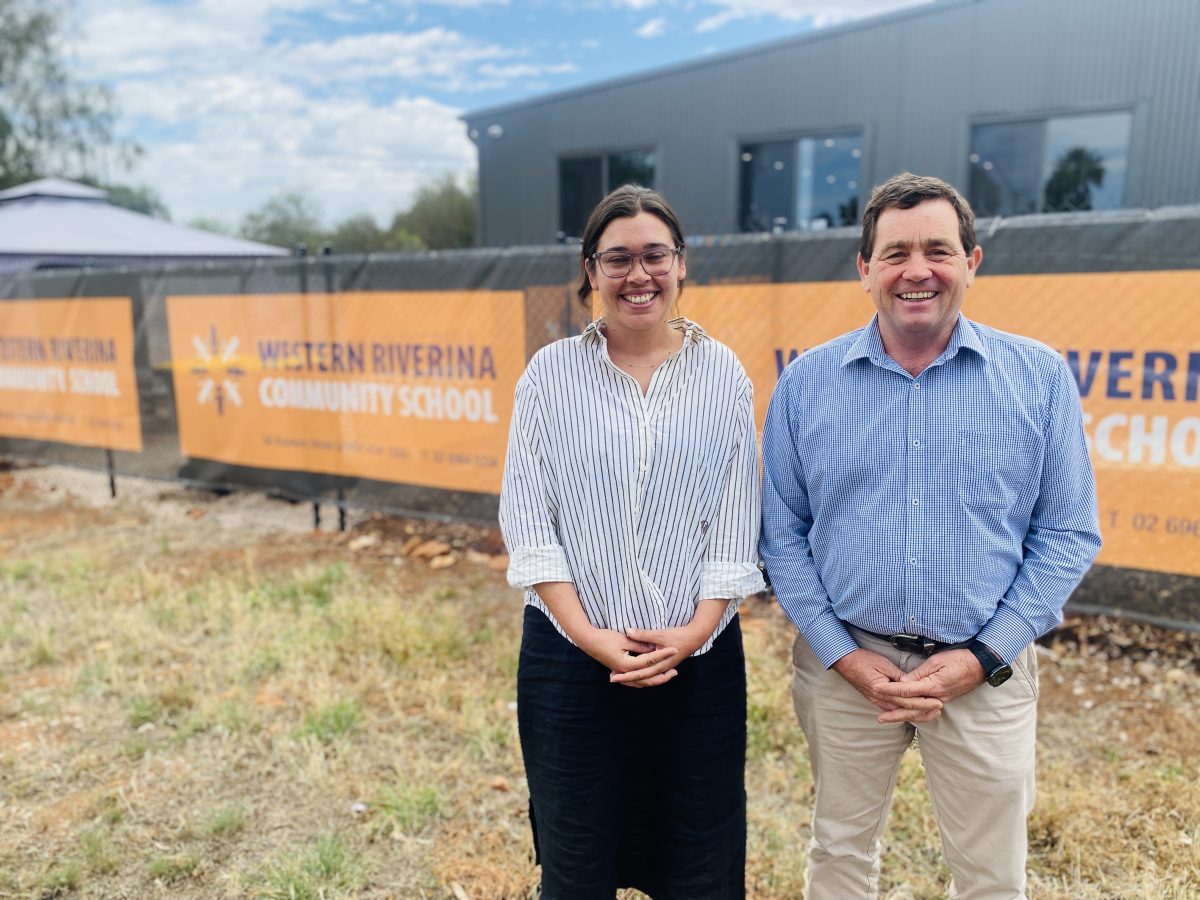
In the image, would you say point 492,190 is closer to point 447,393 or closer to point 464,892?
point 447,393

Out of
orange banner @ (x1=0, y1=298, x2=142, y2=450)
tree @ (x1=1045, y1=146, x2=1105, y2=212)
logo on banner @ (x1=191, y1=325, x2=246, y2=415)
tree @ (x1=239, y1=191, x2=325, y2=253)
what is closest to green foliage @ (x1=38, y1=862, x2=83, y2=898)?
logo on banner @ (x1=191, y1=325, x2=246, y2=415)

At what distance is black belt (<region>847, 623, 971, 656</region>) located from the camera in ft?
6.20

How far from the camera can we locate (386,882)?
8.98ft

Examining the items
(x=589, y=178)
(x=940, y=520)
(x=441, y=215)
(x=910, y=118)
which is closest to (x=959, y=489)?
(x=940, y=520)

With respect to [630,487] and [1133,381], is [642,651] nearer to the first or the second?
[630,487]

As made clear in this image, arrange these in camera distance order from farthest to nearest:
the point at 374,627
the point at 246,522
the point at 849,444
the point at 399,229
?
1. the point at 399,229
2. the point at 246,522
3. the point at 374,627
4. the point at 849,444

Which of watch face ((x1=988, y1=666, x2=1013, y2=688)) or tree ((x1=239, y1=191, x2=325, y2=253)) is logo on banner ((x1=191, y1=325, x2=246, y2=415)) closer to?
watch face ((x1=988, y1=666, x2=1013, y2=688))

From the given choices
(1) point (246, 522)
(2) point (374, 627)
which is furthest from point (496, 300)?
(1) point (246, 522)

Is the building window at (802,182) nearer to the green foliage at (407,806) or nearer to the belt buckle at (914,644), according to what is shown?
the green foliage at (407,806)

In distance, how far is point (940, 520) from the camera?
183cm

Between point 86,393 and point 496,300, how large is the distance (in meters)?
4.79

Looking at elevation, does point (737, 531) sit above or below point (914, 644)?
above

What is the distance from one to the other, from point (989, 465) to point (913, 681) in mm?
505

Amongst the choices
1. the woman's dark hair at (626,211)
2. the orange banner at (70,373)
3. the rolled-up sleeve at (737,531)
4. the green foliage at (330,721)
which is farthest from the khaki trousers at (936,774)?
the orange banner at (70,373)
